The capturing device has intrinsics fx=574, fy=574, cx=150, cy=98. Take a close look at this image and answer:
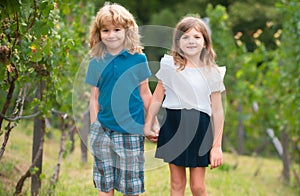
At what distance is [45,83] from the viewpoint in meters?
3.87

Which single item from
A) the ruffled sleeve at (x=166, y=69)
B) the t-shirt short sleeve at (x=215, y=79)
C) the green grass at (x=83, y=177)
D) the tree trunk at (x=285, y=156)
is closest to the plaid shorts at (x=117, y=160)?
the green grass at (x=83, y=177)

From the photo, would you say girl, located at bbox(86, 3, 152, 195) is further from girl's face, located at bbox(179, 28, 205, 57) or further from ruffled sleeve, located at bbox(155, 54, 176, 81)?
girl's face, located at bbox(179, 28, 205, 57)

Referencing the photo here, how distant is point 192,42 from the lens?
122 inches

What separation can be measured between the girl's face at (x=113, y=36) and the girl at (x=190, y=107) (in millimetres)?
266

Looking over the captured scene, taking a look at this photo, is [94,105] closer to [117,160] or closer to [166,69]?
[117,160]

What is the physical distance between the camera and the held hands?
10.3ft

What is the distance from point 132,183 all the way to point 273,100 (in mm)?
5095

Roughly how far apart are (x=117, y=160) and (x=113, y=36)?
2.21 ft

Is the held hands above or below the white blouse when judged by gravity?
below

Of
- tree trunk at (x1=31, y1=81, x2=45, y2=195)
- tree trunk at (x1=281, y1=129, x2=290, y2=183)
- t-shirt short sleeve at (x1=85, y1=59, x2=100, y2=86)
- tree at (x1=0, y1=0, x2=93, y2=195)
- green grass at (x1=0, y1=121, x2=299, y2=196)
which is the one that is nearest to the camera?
tree at (x1=0, y1=0, x2=93, y2=195)

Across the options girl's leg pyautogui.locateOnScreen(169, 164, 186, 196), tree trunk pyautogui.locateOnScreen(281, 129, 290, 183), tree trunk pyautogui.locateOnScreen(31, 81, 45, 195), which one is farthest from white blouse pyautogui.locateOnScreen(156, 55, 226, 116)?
tree trunk pyautogui.locateOnScreen(281, 129, 290, 183)

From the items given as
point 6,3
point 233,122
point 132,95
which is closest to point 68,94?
point 132,95

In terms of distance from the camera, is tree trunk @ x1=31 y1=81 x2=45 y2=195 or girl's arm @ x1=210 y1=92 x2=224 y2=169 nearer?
girl's arm @ x1=210 y1=92 x2=224 y2=169

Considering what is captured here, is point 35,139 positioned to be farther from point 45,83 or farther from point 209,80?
point 209,80
